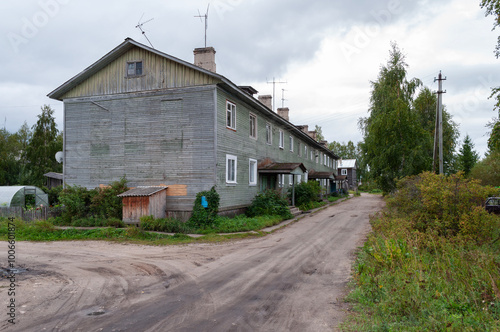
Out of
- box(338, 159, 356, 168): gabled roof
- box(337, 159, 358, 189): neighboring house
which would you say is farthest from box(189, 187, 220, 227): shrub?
box(338, 159, 356, 168): gabled roof

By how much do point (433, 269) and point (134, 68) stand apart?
52.4 feet

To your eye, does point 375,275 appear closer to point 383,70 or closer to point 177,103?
point 177,103

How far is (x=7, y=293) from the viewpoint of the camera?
6.50m

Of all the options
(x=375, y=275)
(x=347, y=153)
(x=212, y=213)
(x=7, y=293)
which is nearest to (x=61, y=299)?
(x=7, y=293)

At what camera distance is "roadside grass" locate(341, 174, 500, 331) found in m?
4.71

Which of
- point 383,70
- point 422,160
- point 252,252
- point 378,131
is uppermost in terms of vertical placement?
point 383,70

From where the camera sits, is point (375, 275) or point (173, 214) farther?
point (173, 214)

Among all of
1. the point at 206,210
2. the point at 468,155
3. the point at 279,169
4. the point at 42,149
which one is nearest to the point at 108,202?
the point at 206,210

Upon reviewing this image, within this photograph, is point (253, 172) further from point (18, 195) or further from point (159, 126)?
point (18, 195)

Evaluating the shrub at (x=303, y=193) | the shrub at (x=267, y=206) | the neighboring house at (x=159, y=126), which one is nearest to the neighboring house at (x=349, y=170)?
the shrub at (x=303, y=193)

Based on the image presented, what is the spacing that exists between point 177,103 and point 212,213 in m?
5.59

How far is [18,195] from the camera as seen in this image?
20406 mm

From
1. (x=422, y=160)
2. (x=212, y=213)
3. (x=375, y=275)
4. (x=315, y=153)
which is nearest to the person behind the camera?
(x=375, y=275)

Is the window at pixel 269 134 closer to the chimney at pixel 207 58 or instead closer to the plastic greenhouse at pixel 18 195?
the chimney at pixel 207 58
